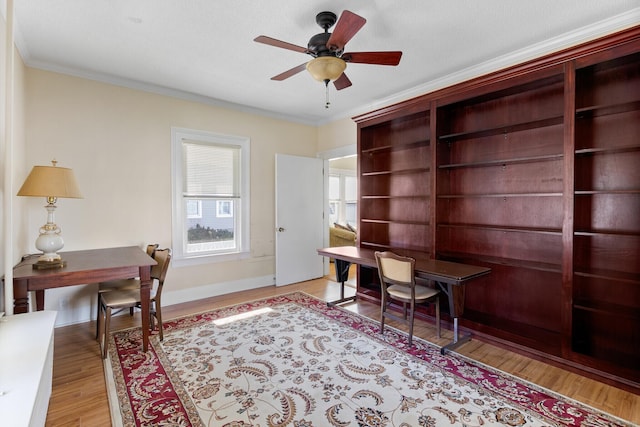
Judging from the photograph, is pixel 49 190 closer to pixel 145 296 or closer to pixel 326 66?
pixel 145 296

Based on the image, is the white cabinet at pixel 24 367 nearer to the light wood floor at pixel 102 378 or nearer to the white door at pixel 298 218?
the light wood floor at pixel 102 378

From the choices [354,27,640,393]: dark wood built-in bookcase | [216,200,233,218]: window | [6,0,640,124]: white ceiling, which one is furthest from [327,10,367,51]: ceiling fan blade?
[216,200,233,218]: window

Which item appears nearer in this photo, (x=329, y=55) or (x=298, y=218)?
(x=329, y=55)

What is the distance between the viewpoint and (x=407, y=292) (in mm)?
2916

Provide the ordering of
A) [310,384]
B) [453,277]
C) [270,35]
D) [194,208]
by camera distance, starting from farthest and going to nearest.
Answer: [194,208] → [270,35] → [453,277] → [310,384]

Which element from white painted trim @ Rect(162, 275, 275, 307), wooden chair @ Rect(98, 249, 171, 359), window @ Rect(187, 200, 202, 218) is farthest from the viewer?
window @ Rect(187, 200, 202, 218)

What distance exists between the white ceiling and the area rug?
8.73 feet

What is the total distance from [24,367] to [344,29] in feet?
7.72

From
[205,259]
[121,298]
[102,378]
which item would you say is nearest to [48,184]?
[121,298]

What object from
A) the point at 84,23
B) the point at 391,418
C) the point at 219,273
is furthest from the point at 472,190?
the point at 84,23

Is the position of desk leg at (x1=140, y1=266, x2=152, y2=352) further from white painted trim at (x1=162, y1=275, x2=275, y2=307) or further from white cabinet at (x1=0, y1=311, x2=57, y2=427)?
white painted trim at (x1=162, y1=275, x2=275, y2=307)

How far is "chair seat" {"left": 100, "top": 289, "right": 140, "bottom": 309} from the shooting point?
2547 millimetres

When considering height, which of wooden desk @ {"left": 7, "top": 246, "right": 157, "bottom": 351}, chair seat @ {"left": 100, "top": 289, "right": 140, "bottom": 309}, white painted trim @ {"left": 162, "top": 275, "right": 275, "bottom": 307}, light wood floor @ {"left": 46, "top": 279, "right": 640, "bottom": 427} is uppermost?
wooden desk @ {"left": 7, "top": 246, "right": 157, "bottom": 351}

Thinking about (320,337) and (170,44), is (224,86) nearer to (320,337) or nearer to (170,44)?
(170,44)
